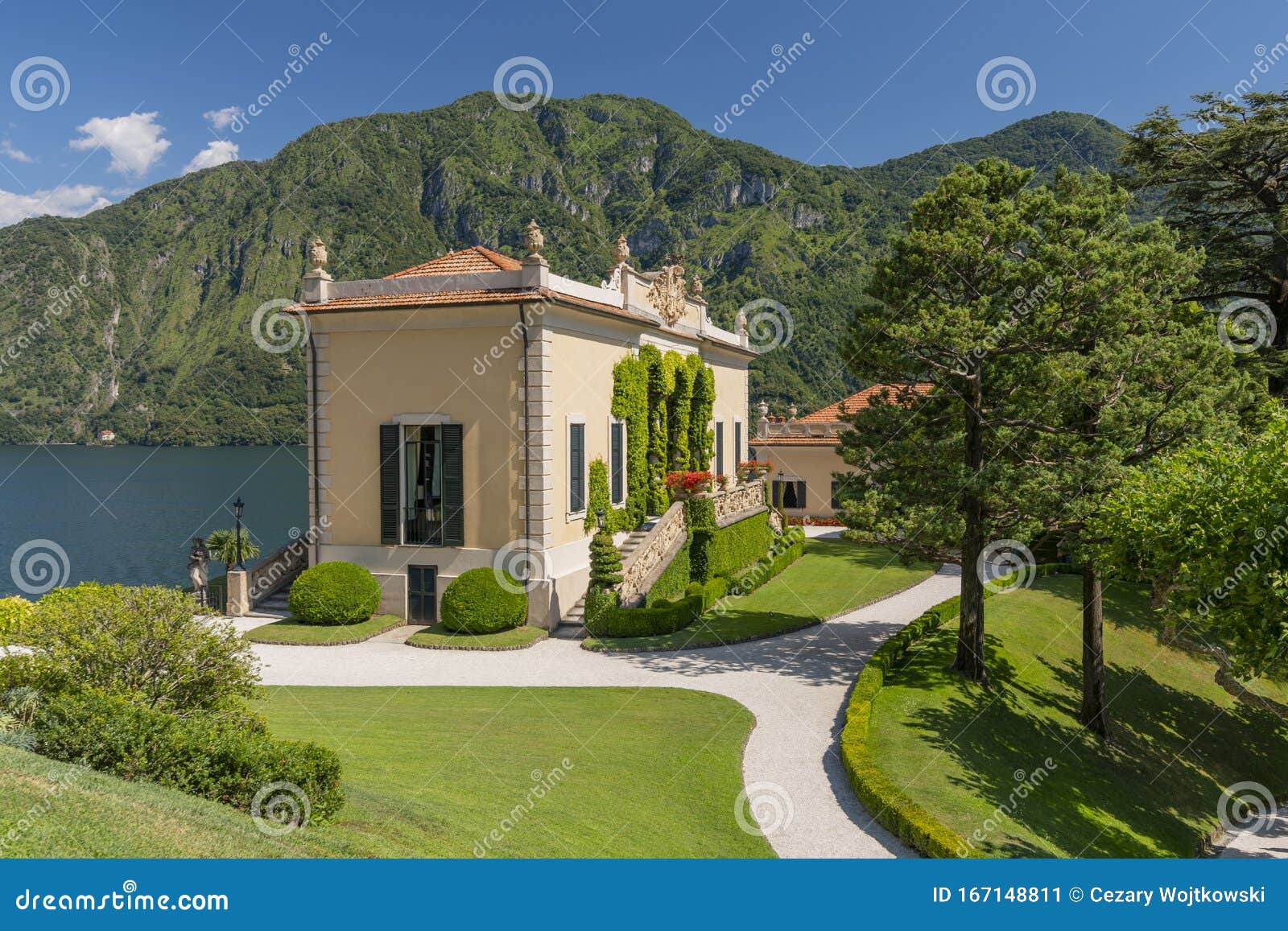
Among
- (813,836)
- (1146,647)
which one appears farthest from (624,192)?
(813,836)

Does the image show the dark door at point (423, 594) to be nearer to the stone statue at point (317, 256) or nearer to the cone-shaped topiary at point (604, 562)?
the cone-shaped topiary at point (604, 562)

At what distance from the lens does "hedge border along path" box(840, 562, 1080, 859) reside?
1149cm

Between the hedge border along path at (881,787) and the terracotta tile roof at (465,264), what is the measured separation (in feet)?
48.5

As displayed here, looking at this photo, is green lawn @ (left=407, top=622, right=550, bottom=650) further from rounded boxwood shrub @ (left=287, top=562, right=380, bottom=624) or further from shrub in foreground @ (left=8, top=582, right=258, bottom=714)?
shrub in foreground @ (left=8, top=582, right=258, bottom=714)

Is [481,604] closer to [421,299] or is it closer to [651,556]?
[651,556]

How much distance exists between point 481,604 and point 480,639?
913mm

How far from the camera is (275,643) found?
2253cm

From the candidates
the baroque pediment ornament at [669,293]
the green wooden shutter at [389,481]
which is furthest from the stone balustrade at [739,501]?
the green wooden shutter at [389,481]

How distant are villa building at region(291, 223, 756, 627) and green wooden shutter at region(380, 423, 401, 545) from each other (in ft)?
0.13

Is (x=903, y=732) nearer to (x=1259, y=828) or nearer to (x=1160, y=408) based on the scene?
(x=1160, y=408)

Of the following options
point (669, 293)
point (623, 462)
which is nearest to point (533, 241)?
point (623, 462)

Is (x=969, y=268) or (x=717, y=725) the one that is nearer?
(x=717, y=725)

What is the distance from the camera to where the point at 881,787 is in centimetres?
1301

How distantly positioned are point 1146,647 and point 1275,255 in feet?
48.6
